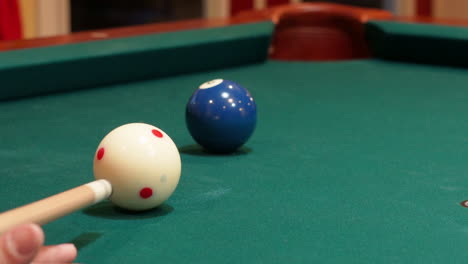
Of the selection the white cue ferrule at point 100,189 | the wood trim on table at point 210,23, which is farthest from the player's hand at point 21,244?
the wood trim on table at point 210,23

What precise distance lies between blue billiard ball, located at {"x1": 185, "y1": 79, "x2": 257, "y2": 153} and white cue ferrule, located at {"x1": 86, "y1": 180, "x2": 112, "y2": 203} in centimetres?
55

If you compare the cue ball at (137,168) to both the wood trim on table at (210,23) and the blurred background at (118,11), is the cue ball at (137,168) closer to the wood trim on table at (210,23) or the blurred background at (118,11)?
the wood trim on table at (210,23)

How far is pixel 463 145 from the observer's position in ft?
7.00

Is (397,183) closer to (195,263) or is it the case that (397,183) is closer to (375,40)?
(195,263)

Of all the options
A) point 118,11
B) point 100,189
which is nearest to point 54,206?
point 100,189

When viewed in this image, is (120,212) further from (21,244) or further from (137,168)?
(21,244)

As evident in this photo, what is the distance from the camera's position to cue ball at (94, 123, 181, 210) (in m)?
1.45

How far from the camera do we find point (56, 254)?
1.09 m

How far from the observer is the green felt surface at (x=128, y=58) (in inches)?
104

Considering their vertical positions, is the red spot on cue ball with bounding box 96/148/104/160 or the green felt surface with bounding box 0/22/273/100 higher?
the red spot on cue ball with bounding box 96/148/104/160

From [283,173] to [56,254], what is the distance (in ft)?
2.75

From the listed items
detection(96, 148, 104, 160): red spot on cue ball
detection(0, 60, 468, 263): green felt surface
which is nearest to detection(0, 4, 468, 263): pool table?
detection(0, 60, 468, 263): green felt surface

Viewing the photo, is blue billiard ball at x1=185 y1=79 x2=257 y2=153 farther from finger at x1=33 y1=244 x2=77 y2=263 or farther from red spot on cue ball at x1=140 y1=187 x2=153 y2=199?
finger at x1=33 y1=244 x2=77 y2=263

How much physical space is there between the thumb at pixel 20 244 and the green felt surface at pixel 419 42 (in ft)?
8.88
